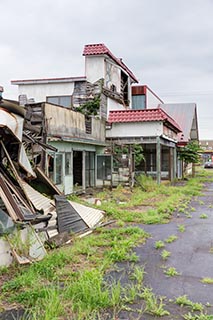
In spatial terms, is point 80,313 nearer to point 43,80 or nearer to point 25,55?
point 43,80

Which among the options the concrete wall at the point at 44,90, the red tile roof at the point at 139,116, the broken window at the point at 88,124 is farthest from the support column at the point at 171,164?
the concrete wall at the point at 44,90

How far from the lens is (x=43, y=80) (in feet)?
56.1

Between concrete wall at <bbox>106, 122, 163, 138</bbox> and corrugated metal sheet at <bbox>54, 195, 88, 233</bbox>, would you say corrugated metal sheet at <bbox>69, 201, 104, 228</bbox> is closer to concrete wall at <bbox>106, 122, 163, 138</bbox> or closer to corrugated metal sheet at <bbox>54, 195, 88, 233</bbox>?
corrugated metal sheet at <bbox>54, 195, 88, 233</bbox>

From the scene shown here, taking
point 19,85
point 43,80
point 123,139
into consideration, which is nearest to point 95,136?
point 123,139

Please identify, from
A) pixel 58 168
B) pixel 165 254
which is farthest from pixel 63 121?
pixel 165 254

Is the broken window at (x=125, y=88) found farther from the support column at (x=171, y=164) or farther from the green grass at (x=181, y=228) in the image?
the green grass at (x=181, y=228)

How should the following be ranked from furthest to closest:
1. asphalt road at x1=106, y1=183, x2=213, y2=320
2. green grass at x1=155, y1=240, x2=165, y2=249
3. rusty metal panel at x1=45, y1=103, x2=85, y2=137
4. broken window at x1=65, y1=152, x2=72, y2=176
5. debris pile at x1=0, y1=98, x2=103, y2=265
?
broken window at x1=65, y1=152, x2=72, y2=176, rusty metal panel at x1=45, y1=103, x2=85, y2=137, green grass at x1=155, y1=240, x2=165, y2=249, debris pile at x1=0, y1=98, x2=103, y2=265, asphalt road at x1=106, y1=183, x2=213, y2=320

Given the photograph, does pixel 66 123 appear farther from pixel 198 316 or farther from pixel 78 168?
pixel 198 316

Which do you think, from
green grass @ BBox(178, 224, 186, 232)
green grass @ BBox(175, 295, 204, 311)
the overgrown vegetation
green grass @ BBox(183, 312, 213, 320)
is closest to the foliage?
green grass @ BBox(178, 224, 186, 232)

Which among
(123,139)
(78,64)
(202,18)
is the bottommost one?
(123,139)

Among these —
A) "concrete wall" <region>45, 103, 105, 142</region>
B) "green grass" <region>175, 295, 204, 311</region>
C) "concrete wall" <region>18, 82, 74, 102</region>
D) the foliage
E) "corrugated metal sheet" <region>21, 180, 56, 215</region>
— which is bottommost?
"green grass" <region>175, 295, 204, 311</region>

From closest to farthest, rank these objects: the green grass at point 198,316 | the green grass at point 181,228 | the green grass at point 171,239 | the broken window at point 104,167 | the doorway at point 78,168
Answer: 1. the green grass at point 198,316
2. the green grass at point 171,239
3. the green grass at point 181,228
4. the doorway at point 78,168
5. the broken window at point 104,167

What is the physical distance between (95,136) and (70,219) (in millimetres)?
8538

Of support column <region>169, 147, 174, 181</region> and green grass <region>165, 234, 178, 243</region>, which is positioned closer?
green grass <region>165, 234, 178, 243</region>
